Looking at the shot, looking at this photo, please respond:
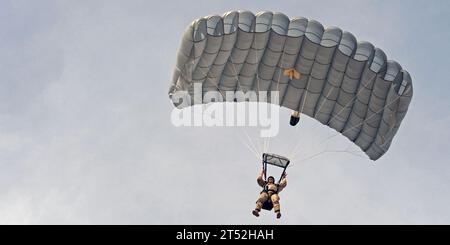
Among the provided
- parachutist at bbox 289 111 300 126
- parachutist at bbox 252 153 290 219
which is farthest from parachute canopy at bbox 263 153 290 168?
parachutist at bbox 289 111 300 126

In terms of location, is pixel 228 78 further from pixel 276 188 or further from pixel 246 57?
pixel 276 188

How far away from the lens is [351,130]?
86.6ft

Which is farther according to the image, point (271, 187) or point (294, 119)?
point (294, 119)

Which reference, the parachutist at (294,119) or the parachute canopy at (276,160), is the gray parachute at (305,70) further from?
the parachute canopy at (276,160)

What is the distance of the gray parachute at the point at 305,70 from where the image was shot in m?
23.8

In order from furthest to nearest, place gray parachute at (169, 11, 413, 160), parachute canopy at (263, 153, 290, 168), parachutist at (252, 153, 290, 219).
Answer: gray parachute at (169, 11, 413, 160)
parachute canopy at (263, 153, 290, 168)
parachutist at (252, 153, 290, 219)

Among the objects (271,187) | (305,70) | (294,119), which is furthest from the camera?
(294,119)

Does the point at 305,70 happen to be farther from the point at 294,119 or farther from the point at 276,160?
the point at 276,160

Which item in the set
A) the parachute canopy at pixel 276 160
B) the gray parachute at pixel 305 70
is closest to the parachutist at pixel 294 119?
the gray parachute at pixel 305 70

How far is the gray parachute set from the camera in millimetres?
23812

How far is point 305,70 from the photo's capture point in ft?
82.5

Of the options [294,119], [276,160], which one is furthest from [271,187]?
[294,119]

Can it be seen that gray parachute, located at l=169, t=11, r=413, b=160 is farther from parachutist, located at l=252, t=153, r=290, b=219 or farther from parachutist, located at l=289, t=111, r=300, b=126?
parachutist, located at l=252, t=153, r=290, b=219
